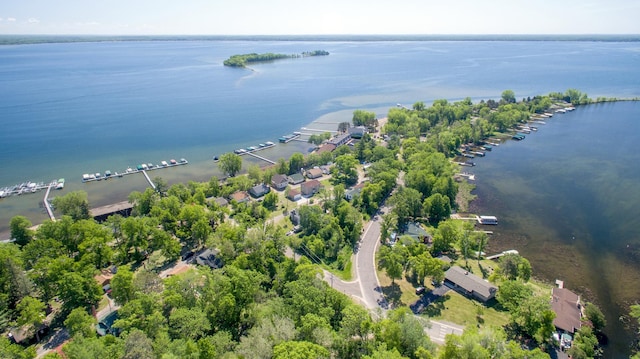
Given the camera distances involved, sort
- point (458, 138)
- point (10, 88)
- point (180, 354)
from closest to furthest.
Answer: point (180, 354) < point (458, 138) < point (10, 88)

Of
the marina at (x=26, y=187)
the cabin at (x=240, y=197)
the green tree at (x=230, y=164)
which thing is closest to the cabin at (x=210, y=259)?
the cabin at (x=240, y=197)

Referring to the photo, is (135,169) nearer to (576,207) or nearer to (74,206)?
(74,206)

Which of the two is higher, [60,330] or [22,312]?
[22,312]

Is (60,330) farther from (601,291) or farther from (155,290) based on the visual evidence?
(601,291)

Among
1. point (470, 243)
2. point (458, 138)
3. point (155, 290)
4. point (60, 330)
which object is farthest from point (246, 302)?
point (458, 138)

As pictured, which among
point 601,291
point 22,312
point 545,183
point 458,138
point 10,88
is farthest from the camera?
point 10,88

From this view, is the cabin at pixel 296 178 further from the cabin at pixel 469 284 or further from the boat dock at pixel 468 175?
the cabin at pixel 469 284

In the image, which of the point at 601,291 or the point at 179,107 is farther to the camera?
the point at 179,107
